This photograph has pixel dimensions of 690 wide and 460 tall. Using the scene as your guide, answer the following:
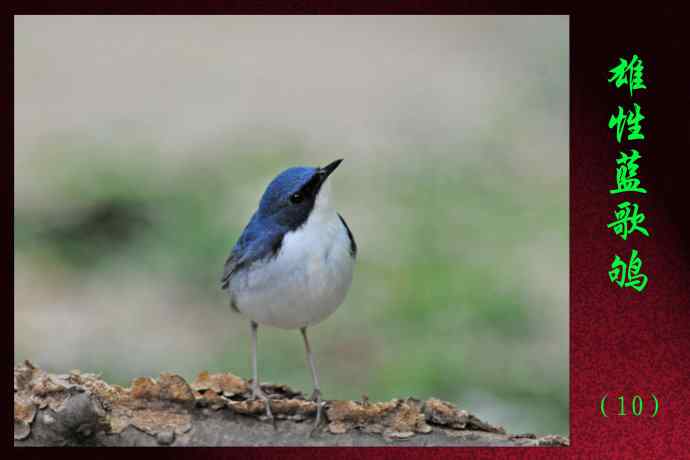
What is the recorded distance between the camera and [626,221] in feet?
19.4

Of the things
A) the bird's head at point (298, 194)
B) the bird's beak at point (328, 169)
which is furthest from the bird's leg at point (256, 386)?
the bird's beak at point (328, 169)

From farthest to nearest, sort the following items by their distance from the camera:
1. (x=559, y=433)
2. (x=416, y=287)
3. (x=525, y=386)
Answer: (x=416, y=287) → (x=525, y=386) → (x=559, y=433)

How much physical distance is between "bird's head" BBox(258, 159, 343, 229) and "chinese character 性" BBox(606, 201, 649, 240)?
1676 mm

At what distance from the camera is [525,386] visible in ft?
22.0

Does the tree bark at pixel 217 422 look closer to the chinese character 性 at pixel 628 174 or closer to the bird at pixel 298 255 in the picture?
the bird at pixel 298 255

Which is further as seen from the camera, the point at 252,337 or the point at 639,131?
the point at 252,337

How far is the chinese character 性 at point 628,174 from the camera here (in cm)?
592

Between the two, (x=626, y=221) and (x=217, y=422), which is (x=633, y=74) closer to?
(x=626, y=221)

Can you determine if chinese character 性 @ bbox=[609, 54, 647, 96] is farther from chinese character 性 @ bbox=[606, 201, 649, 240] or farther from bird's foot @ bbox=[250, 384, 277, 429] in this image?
bird's foot @ bbox=[250, 384, 277, 429]

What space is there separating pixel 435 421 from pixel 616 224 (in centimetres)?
156

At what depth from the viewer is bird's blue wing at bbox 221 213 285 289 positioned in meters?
5.80

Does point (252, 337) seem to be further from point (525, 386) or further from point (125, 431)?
point (525, 386)

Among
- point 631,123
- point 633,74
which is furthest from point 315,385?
point 633,74

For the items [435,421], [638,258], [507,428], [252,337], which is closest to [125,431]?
[252,337]
